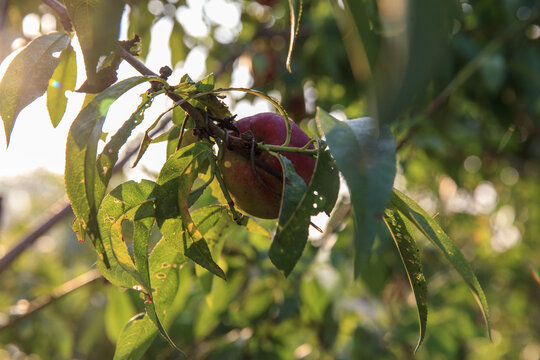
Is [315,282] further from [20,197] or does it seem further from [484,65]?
[20,197]

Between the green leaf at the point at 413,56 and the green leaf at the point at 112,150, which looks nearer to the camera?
the green leaf at the point at 413,56

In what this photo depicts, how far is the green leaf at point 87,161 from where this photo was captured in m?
0.38

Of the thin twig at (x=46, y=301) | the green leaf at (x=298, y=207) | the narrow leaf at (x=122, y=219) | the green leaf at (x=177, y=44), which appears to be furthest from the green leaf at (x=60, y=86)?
the green leaf at (x=177, y=44)

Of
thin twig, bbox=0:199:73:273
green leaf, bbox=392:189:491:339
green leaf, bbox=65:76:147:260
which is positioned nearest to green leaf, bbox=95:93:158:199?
green leaf, bbox=65:76:147:260

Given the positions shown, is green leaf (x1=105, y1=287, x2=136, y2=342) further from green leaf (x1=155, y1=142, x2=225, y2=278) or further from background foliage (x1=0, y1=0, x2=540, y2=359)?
green leaf (x1=155, y1=142, x2=225, y2=278)

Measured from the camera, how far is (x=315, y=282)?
1.54 meters

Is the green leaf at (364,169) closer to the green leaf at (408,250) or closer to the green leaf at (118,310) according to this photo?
the green leaf at (408,250)

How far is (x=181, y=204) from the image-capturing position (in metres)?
0.46

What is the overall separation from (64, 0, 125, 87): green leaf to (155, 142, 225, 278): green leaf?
10 cm

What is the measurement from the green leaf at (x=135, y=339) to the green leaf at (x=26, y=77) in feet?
0.75

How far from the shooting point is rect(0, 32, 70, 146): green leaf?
493 millimetres

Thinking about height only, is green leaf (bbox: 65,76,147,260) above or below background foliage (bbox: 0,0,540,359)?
above

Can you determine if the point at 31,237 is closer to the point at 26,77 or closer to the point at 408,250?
the point at 26,77

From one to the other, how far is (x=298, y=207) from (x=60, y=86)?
14.7 inches
